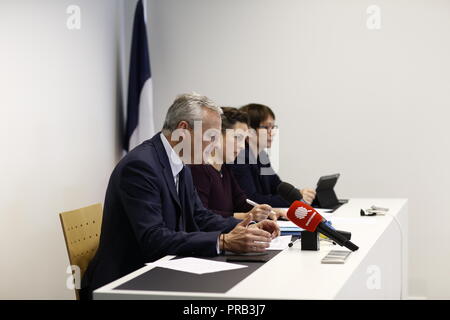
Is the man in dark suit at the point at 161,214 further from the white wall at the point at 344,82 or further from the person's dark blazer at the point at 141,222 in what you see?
the white wall at the point at 344,82

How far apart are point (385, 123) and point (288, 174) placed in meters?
0.91

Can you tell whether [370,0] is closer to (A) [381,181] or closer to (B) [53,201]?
(A) [381,181]

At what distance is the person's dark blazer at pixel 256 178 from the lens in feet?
13.7

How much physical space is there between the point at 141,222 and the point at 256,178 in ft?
6.67

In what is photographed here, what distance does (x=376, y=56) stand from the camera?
5133 millimetres

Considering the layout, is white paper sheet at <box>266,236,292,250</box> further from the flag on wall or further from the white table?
the flag on wall

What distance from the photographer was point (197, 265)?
2.19m

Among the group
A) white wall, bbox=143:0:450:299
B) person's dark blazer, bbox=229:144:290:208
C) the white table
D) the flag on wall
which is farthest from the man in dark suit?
white wall, bbox=143:0:450:299

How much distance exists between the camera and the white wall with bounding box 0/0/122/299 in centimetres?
354

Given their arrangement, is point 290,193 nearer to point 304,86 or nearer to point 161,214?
point 161,214

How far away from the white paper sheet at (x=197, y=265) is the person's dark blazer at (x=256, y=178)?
1.77m

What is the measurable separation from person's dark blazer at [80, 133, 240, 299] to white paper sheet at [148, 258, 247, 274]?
0.12 metres

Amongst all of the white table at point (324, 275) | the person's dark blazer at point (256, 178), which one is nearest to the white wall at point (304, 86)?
the person's dark blazer at point (256, 178)

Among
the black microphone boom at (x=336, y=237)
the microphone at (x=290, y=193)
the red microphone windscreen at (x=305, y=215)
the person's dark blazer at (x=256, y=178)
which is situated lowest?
the person's dark blazer at (x=256, y=178)
